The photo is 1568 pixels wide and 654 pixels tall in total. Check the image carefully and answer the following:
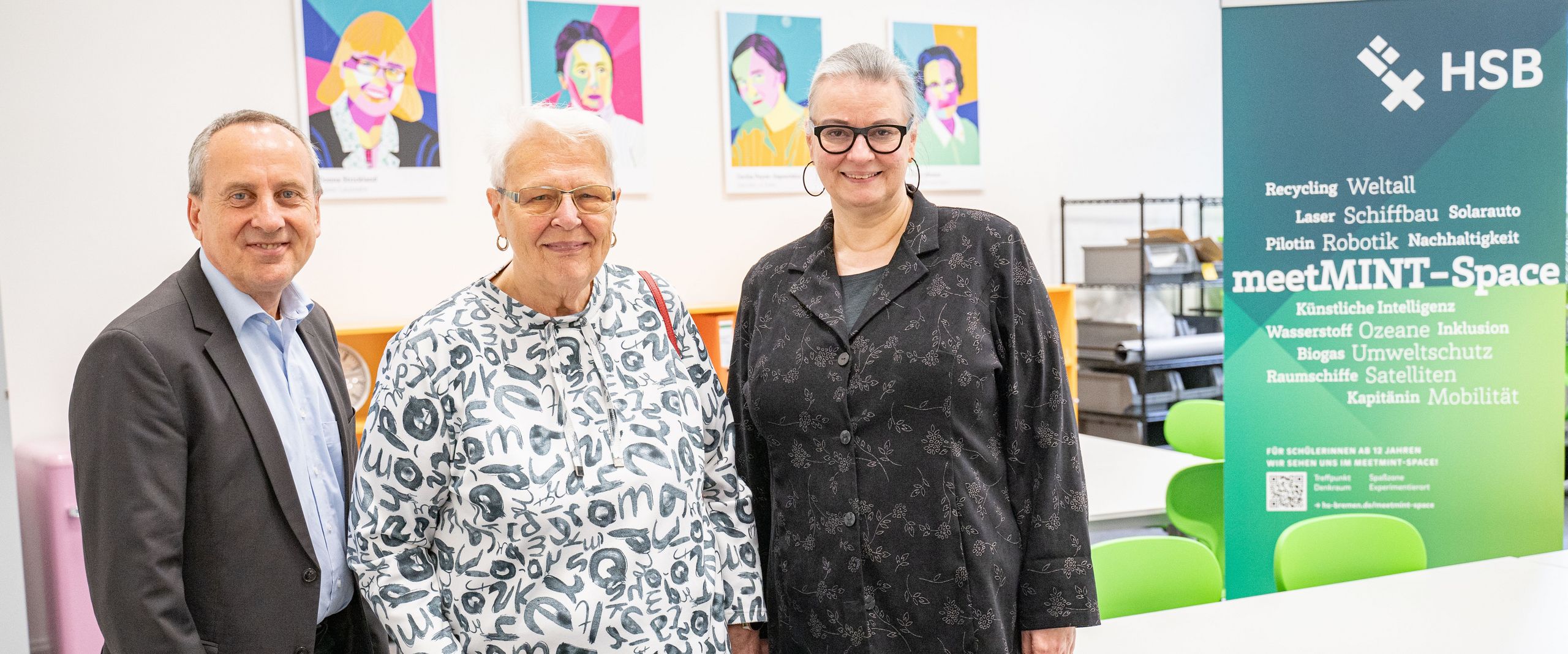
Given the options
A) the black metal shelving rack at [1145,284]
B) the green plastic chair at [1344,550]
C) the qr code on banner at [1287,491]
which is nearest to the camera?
the green plastic chair at [1344,550]

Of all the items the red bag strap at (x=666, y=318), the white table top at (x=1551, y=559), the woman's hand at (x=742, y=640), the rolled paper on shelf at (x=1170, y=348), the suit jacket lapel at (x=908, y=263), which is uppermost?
the suit jacket lapel at (x=908, y=263)

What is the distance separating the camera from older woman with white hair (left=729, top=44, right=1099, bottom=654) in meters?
1.80

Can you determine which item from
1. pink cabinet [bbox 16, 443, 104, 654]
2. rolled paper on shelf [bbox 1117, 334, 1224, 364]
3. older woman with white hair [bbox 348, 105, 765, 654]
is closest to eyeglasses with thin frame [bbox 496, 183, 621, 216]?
older woman with white hair [bbox 348, 105, 765, 654]

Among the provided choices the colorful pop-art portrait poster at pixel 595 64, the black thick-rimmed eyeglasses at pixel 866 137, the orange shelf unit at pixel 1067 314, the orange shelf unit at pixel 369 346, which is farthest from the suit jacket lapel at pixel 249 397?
the orange shelf unit at pixel 1067 314

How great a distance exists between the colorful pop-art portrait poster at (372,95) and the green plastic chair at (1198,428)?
3.12 m

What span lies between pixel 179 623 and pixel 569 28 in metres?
3.12

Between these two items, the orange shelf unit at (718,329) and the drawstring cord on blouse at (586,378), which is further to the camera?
the orange shelf unit at (718,329)

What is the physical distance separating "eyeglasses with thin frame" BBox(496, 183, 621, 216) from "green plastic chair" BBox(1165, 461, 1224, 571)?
2.72 metres

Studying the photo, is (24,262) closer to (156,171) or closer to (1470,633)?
(156,171)

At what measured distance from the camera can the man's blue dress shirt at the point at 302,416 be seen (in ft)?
5.69

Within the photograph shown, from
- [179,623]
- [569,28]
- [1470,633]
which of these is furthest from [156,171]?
[1470,633]

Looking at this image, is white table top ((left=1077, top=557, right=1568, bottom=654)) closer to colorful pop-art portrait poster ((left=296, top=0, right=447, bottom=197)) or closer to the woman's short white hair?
the woman's short white hair

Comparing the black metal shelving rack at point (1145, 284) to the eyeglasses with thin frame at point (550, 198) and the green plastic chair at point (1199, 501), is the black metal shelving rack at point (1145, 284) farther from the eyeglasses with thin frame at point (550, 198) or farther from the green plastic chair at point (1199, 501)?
the eyeglasses with thin frame at point (550, 198)

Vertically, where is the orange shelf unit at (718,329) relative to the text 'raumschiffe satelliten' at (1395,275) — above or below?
below
